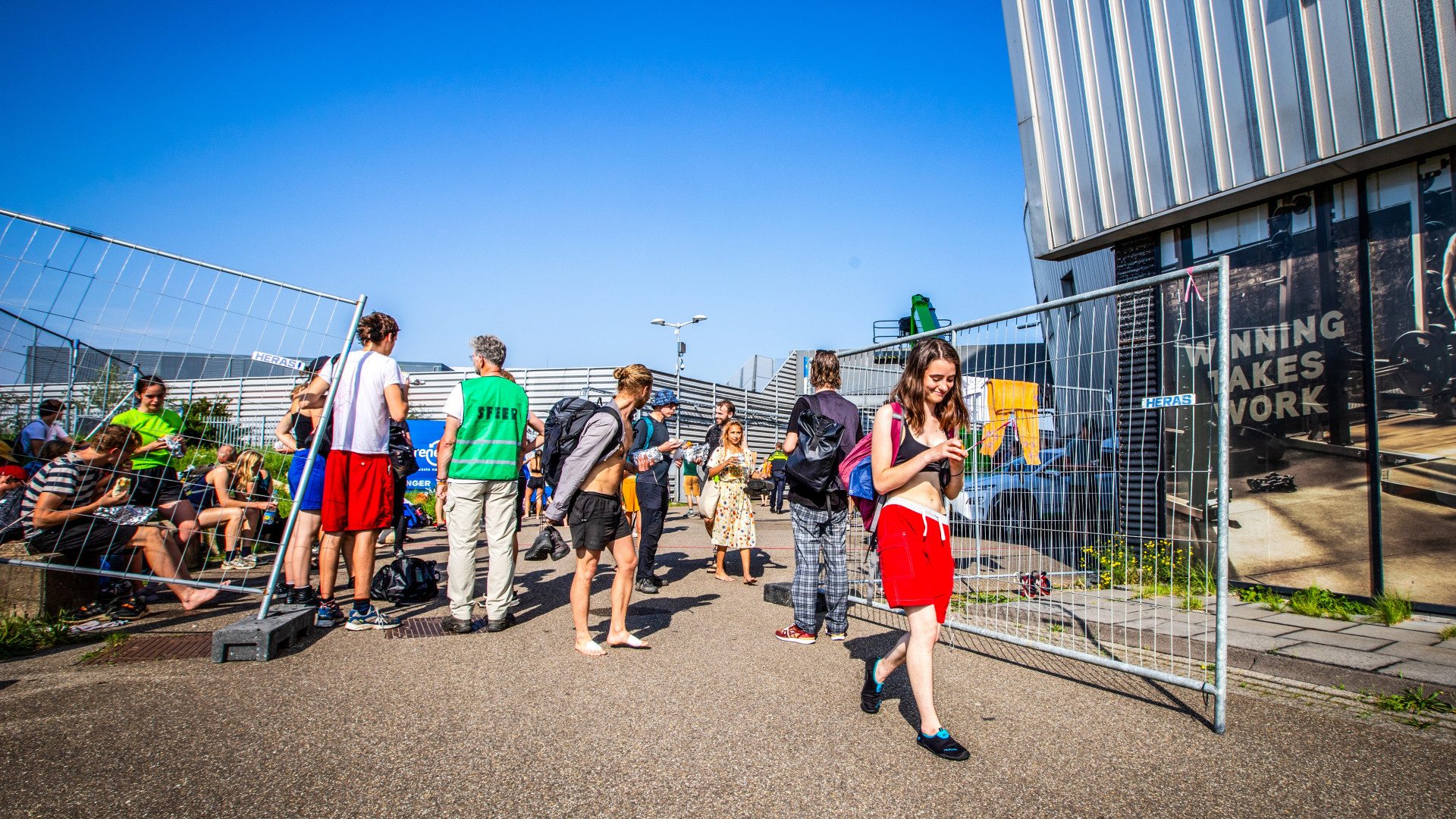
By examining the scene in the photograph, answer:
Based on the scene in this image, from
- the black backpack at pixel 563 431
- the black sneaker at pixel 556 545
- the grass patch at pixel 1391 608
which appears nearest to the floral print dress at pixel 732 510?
the black sneaker at pixel 556 545

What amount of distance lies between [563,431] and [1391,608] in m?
6.31

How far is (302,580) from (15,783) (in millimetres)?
2503

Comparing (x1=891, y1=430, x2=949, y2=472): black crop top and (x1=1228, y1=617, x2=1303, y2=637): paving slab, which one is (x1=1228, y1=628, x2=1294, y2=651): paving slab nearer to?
(x1=1228, y1=617, x2=1303, y2=637): paving slab

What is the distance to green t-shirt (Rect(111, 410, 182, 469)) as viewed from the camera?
536cm

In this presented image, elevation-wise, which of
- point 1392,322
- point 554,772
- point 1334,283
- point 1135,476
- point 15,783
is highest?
point 1334,283

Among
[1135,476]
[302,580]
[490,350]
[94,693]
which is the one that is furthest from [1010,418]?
[94,693]

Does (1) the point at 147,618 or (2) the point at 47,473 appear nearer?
(2) the point at 47,473

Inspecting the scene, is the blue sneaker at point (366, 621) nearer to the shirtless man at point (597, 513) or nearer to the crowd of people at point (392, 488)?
the crowd of people at point (392, 488)

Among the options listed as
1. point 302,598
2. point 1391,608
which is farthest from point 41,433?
point 1391,608

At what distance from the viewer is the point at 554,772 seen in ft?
9.19

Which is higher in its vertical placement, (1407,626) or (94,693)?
(94,693)

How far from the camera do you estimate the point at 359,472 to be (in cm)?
495

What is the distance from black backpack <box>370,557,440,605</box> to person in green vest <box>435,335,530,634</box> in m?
1.08

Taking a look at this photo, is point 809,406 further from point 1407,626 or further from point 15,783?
point 1407,626
